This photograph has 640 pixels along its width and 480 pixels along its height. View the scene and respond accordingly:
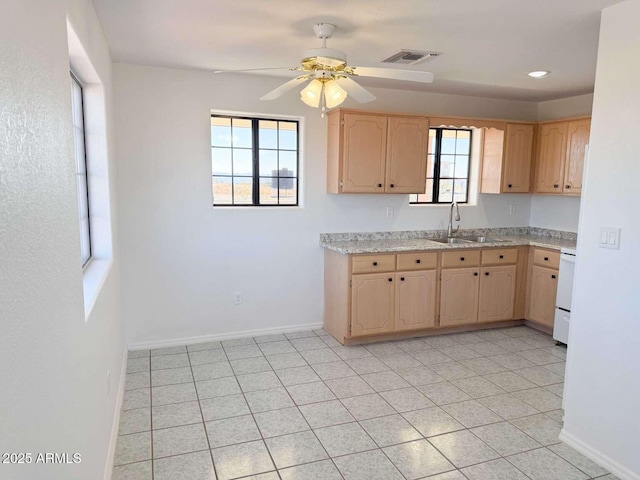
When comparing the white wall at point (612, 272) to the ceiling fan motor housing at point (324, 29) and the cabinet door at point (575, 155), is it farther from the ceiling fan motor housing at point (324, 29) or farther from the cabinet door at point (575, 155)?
the cabinet door at point (575, 155)

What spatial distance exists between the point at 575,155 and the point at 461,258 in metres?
1.62

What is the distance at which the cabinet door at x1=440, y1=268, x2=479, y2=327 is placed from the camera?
4438 mm

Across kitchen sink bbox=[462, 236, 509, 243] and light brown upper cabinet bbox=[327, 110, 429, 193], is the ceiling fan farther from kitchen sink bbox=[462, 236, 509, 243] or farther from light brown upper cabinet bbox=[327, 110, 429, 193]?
kitchen sink bbox=[462, 236, 509, 243]

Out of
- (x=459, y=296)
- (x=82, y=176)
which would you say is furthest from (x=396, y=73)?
(x=459, y=296)

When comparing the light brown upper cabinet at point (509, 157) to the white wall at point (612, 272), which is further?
the light brown upper cabinet at point (509, 157)

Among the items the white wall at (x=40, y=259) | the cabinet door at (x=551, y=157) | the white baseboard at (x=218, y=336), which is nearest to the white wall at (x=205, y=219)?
the white baseboard at (x=218, y=336)

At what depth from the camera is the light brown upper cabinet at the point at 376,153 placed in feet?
13.8

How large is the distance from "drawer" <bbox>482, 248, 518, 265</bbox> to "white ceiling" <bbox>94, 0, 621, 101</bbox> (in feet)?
5.69

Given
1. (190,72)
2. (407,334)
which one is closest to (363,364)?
(407,334)

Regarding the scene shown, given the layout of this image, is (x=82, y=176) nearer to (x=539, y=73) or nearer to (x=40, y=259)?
(x=40, y=259)

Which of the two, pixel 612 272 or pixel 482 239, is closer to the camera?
pixel 612 272

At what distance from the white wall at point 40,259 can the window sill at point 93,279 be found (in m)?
0.17

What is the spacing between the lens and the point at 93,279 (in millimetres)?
2381

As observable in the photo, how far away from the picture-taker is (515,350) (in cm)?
413
